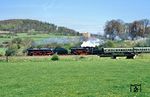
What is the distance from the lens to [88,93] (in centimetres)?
2062

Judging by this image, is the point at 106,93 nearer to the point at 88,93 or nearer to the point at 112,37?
the point at 88,93

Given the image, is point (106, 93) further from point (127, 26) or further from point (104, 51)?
point (127, 26)

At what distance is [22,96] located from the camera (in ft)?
64.8

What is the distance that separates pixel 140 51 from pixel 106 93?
251ft

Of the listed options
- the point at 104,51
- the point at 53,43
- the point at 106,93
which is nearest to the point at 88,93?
the point at 106,93

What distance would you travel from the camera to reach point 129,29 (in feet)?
579

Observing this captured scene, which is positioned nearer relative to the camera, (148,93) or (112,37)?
(148,93)

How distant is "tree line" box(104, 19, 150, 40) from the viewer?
172 meters

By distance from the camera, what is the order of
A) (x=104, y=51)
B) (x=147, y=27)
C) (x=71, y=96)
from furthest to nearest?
(x=147, y=27)
(x=104, y=51)
(x=71, y=96)

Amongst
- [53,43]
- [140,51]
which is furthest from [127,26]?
[140,51]

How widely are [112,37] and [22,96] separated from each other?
510ft

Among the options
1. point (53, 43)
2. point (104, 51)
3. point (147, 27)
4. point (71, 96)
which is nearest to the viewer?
point (71, 96)

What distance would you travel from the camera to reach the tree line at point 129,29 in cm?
17150

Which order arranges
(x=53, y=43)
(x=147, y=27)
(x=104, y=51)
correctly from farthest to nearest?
(x=147, y=27) → (x=53, y=43) → (x=104, y=51)
